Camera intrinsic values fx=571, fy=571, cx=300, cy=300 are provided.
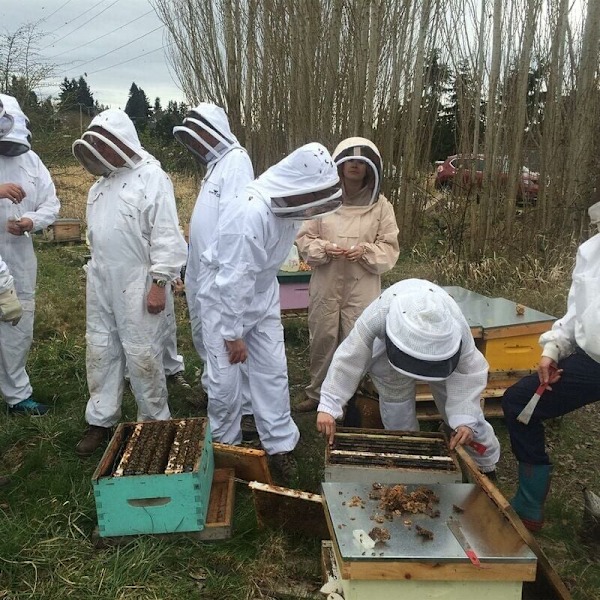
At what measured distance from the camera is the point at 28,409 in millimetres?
3934

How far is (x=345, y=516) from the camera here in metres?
2.04

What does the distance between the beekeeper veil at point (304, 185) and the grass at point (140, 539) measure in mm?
1488

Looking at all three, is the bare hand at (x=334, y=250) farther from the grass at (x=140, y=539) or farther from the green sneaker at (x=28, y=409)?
the green sneaker at (x=28, y=409)

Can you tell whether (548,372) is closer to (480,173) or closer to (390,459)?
(390,459)

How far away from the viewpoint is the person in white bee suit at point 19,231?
146 inches

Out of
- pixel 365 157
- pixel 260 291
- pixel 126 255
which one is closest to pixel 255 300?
pixel 260 291

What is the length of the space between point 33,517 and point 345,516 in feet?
5.52

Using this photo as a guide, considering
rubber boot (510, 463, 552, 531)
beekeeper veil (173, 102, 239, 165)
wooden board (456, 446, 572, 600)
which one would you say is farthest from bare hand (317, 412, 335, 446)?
beekeeper veil (173, 102, 239, 165)

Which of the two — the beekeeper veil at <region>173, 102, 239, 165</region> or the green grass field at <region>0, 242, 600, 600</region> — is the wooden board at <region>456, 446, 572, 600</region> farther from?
the beekeeper veil at <region>173, 102, 239, 165</region>

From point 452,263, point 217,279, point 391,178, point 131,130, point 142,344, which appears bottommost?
point 452,263

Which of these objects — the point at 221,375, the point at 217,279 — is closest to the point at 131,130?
the point at 217,279

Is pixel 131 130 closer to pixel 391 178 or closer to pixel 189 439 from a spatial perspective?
pixel 189 439

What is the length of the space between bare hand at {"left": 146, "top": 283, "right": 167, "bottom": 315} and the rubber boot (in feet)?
6.88

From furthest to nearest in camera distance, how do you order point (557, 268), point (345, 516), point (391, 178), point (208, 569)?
1. point (391, 178)
2. point (557, 268)
3. point (208, 569)
4. point (345, 516)
